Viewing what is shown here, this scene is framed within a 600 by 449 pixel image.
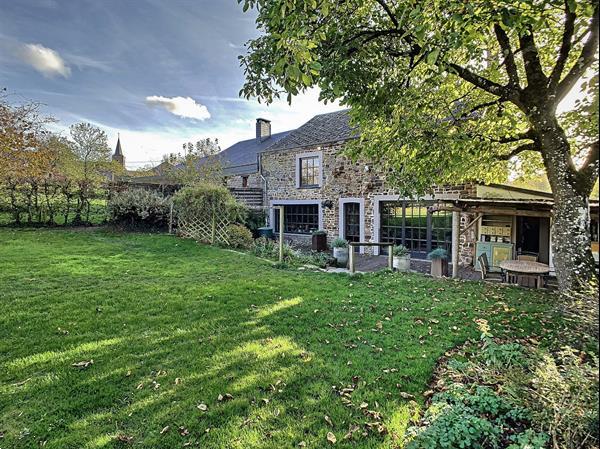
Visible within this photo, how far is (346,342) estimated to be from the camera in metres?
4.11

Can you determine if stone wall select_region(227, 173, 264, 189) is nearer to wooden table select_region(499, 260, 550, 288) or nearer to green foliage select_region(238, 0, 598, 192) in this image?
green foliage select_region(238, 0, 598, 192)

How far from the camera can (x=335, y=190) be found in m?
13.9

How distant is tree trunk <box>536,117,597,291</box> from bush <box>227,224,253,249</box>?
9.84 m

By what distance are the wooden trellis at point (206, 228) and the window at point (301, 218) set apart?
4.15 m

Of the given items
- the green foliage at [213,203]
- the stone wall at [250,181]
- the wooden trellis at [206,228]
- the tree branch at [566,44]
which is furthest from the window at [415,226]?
the stone wall at [250,181]

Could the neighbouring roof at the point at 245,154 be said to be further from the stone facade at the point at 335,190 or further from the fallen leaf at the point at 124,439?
the fallen leaf at the point at 124,439

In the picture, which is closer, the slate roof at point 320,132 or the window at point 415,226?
the window at point 415,226

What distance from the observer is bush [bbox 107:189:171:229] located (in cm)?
1462

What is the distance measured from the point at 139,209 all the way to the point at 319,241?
8.77 meters

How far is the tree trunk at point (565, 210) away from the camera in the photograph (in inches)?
163

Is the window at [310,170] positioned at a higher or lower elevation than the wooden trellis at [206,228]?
higher

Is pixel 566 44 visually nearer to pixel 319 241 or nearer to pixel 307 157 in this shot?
pixel 319 241

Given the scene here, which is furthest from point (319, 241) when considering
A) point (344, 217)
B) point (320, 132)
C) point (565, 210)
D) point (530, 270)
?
point (565, 210)

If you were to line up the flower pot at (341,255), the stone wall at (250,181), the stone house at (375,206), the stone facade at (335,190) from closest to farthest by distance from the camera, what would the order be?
the stone house at (375,206) → the stone facade at (335,190) → the flower pot at (341,255) → the stone wall at (250,181)
